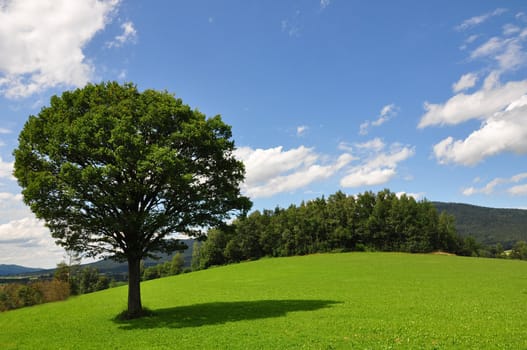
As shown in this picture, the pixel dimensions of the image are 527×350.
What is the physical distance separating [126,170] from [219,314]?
14.5 m

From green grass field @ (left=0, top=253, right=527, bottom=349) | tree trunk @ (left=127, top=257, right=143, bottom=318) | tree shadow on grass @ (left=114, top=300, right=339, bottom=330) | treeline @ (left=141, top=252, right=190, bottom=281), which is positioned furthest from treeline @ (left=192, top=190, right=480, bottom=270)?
tree trunk @ (left=127, top=257, right=143, bottom=318)

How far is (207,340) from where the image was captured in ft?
64.7

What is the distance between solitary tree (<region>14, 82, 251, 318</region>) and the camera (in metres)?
24.3

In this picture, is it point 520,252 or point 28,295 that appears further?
point 520,252

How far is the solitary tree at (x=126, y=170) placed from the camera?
79.8ft

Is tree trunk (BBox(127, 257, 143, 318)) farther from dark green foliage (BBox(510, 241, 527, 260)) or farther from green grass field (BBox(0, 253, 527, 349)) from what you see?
dark green foliage (BBox(510, 241, 527, 260))

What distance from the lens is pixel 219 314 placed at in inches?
1157

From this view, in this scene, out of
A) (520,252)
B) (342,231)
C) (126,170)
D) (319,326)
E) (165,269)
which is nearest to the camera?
(319,326)

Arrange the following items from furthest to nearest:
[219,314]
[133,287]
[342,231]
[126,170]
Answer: [342,231], [219,314], [133,287], [126,170]

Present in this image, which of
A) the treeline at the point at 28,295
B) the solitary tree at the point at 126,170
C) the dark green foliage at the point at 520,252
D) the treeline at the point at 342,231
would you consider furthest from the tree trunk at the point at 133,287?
the dark green foliage at the point at 520,252

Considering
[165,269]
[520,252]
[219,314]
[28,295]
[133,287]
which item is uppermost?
[133,287]

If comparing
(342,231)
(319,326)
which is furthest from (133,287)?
(342,231)

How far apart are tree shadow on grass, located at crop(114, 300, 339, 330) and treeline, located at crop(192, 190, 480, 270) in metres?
90.0

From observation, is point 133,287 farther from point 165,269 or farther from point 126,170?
point 165,269
